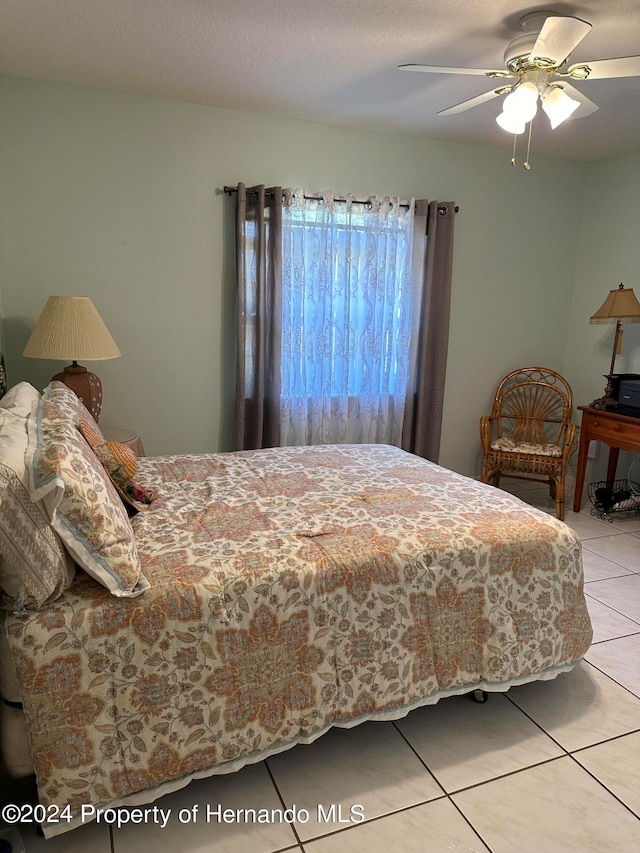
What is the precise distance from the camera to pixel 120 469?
2057mm

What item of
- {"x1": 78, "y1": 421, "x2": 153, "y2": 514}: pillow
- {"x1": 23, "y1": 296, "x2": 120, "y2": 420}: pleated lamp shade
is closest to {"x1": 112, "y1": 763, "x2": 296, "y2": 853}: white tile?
{"x1": 78, "y1": 421, "x2": 153, "y2": 514}: pillow

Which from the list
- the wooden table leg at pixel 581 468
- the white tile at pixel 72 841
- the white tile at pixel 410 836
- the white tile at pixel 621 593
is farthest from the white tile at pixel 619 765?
the wooden table leg at pixel 581 468

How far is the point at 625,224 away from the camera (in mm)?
4172

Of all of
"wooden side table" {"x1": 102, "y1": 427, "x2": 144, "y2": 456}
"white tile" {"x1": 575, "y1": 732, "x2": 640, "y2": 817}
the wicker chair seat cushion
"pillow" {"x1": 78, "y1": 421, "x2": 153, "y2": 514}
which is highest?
"pillow" {"x1": 78, "y1": 421, "x2": 153, "y2": 514}

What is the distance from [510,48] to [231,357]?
2.23 metres

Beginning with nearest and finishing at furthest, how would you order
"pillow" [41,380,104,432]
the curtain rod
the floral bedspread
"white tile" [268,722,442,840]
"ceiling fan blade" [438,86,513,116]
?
the floral bedspread < "white tile" [268,722,442,840] < "pillow" [41,380,104,432] < "ceiling fan blade" [438,86,513,116] < the curtain rod

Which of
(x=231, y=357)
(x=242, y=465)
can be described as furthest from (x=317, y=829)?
(x=231, y=357)

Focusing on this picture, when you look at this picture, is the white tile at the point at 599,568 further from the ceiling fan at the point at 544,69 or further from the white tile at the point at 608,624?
the ceiling fan at the point at 544,69

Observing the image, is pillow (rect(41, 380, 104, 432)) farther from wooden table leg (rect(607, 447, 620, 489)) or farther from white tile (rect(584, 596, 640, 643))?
wooden table leg (rect(607, 447, 620, 489))

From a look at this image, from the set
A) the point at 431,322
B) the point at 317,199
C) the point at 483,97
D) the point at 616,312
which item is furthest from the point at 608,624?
the point at 317,199

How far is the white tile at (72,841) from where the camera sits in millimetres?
1473

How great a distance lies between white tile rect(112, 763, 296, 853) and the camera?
1.49m

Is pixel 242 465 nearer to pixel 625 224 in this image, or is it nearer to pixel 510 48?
pixel 510 48

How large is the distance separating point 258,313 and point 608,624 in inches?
99.0
